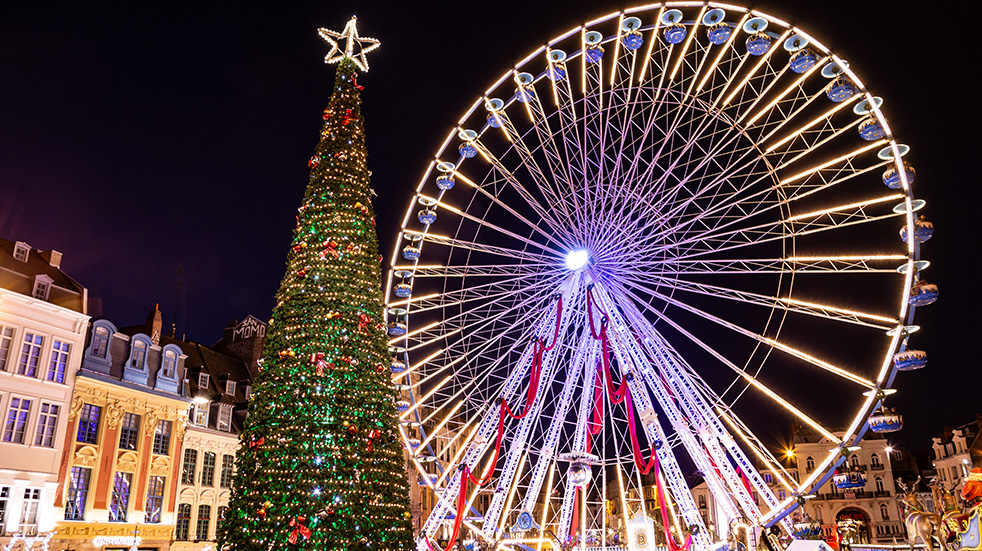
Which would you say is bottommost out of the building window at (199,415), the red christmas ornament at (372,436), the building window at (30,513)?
the building window at (30,513)

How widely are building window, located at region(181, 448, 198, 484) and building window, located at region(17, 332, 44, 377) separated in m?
8.96

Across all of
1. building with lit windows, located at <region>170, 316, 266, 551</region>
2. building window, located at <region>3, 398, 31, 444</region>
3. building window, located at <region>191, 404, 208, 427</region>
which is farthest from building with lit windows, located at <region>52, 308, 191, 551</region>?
building window, located at <region>3, 398, 31, 444</region>

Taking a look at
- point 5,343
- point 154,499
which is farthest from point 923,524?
point 154,499

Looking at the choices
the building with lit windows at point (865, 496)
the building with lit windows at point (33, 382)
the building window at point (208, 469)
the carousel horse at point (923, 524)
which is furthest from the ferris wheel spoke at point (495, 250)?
the building with lit windows at point (865, 496)

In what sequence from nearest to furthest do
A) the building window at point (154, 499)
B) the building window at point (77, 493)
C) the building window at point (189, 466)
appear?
the building window at point (77, 493), the building window at point (154, 499), the building window at point (189, 466)

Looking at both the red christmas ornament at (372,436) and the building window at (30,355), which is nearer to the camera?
the red christmas ornament at (372,436)

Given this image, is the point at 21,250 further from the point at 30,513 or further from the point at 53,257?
the point at 30,513

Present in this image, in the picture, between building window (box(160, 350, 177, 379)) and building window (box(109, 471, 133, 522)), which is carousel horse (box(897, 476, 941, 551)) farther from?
building window (box(160, 350, 177, 379))

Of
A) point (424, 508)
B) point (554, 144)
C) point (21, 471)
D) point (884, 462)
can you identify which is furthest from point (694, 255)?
point (884, 462)

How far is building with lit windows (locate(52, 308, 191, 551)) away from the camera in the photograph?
2741 cm

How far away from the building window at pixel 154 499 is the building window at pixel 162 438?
116 centimetres

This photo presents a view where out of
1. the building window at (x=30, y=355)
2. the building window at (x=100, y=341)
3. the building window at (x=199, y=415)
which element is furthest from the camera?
the building window at (x=199, y=415)

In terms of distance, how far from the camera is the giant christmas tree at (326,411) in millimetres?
13125

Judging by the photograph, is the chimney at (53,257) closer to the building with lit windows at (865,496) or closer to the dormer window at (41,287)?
the dormer window at (41,287)
